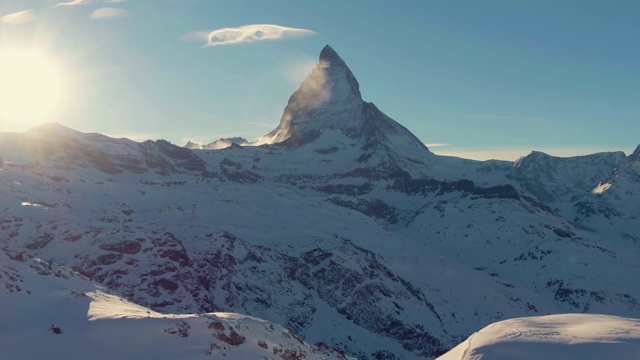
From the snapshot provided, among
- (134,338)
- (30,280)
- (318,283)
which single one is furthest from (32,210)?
(134,338)

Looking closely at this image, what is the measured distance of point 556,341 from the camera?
2903 cm

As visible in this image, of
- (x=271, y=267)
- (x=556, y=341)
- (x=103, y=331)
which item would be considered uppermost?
(x=556, y=341)

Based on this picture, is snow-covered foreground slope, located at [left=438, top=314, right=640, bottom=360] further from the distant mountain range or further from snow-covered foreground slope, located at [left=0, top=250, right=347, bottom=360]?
the distant mountain range

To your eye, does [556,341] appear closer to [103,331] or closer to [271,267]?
[103,331]

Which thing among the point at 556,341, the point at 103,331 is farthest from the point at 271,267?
the point at 556,341

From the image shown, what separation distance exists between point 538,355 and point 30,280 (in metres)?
29.4

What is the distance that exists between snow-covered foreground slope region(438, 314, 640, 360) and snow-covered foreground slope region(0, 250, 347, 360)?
11.2 meters

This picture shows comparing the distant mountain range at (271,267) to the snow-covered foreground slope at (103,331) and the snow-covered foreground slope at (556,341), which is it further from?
the snow-covered foreground slope at (556,341)

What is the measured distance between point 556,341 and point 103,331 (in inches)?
861

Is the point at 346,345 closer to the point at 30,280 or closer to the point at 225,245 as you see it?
the point at 225,245

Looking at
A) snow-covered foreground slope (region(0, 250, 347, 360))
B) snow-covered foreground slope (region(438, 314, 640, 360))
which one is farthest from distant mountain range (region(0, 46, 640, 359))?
snow-covered foreground slope (region(438, 314, 640, 360))

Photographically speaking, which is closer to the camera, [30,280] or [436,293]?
[30,280]

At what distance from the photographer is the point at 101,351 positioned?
95.5ft

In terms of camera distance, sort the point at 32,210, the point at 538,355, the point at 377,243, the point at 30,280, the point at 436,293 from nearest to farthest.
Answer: the point at 538,355 < the point at 30,280 < the point at 32,210 < the point at 436,293 < the point at 377,243
